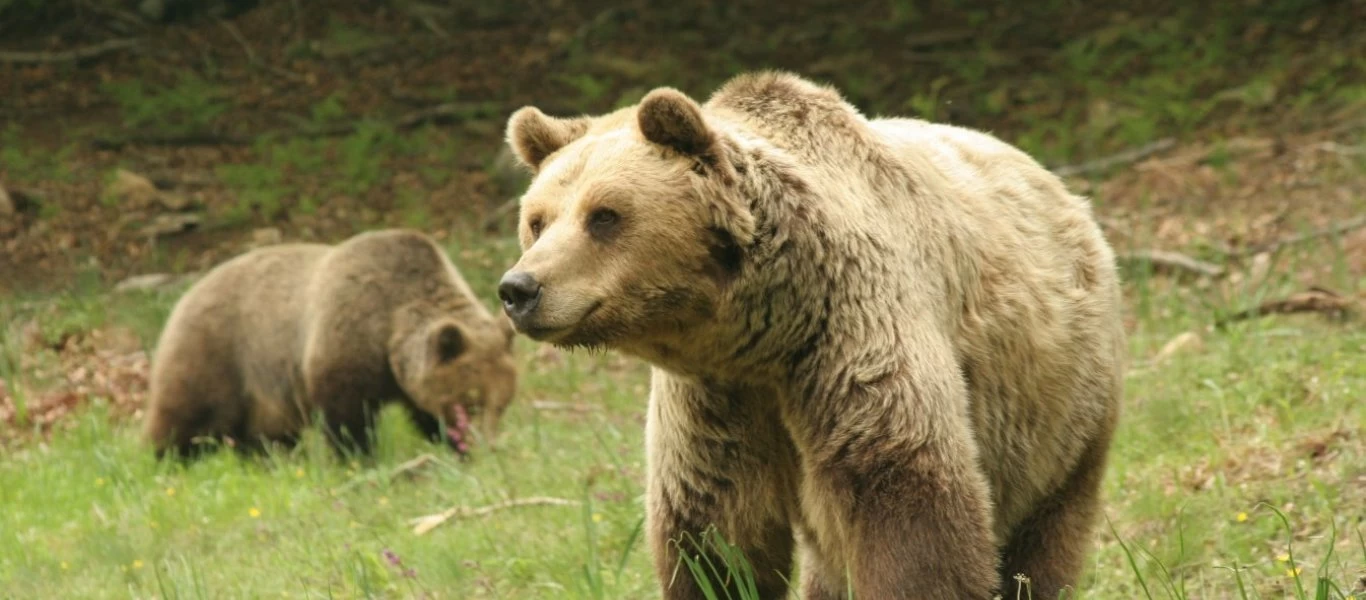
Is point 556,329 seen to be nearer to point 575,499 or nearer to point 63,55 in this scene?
point 575,499

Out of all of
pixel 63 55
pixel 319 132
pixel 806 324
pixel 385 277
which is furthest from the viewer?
pixel 63 55

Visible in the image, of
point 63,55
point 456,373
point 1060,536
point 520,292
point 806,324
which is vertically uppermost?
point 520,292

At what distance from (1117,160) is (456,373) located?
639 centimetres

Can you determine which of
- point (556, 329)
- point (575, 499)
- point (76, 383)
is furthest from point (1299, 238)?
point (76, 383)

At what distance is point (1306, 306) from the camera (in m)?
7.71

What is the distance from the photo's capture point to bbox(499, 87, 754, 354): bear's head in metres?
3.47

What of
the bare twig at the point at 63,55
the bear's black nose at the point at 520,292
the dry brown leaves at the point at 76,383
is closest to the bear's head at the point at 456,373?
the dry brown leaves at the point at 76,383

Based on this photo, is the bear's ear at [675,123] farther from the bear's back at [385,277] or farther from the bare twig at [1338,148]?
the bare twig at [1338,148]

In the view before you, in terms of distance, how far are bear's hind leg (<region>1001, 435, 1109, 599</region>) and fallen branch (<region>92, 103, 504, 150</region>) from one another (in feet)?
38.8

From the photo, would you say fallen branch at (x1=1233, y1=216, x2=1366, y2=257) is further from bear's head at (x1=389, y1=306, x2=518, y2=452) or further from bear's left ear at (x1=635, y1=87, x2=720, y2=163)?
bear's left ear at (x1=635, y1=87, x2=720, y2=163)

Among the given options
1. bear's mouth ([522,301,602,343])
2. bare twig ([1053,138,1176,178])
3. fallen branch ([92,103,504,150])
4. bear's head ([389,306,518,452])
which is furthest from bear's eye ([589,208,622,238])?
fallen branch ([92,103,504,150])

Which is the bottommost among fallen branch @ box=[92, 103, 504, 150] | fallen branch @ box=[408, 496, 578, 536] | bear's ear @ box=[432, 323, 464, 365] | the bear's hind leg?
fallen branch @ box=[92, 103, 504, 150]

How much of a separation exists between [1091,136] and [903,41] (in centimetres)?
286

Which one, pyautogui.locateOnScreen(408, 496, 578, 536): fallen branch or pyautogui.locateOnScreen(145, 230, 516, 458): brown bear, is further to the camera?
pyautogui.locateOnScreen(145, 230, 516, 458): brown bear
